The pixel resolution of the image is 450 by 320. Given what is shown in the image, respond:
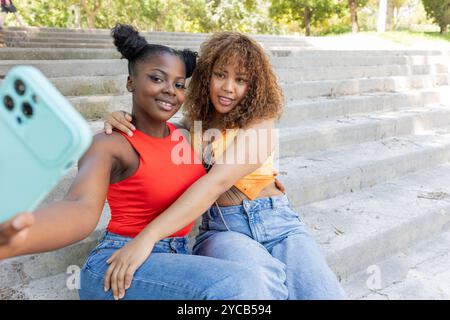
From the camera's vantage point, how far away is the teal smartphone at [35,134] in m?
0.76

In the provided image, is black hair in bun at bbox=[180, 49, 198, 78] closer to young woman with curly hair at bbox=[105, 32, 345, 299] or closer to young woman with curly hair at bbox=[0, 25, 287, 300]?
young woman with curly hair at bbox=[0, 25, 287, 300]

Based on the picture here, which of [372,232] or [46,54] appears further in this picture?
[46,54]

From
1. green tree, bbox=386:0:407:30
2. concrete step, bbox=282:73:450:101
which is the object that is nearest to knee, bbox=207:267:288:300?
concrete step, bbox=282:73:450:101

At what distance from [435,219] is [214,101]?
1722 millimetres

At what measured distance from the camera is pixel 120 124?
1746 mm

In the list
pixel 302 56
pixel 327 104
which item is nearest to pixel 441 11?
pixel 302 56

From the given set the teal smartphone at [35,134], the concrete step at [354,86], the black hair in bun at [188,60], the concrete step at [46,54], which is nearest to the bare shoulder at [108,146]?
the black hair in bun at [188,60]

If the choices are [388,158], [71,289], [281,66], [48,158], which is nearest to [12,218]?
[48,158]

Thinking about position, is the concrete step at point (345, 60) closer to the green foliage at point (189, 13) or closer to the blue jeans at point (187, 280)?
the blue jeans at point (187, 280)

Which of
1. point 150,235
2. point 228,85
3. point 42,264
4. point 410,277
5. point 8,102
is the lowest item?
point 410,277

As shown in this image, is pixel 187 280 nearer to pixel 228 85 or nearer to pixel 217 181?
pixel 217 181

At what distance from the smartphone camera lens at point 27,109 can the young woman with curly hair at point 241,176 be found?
37.1 inches

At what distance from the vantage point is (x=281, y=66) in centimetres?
545

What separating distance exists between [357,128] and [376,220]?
1.32 metres
